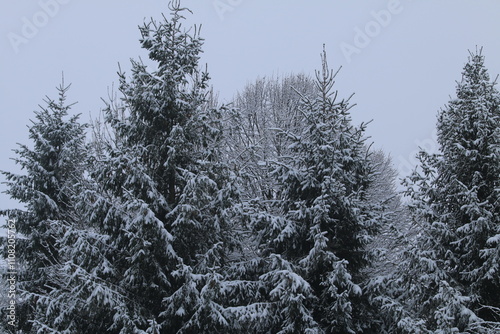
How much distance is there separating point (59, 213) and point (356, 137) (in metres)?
9.72

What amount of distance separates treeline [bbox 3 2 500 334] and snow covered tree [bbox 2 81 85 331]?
3.63m

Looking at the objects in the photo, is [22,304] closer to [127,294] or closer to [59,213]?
[59,213]

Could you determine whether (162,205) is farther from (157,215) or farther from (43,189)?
(43,189)

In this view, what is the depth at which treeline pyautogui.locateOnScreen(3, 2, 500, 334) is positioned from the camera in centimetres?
940

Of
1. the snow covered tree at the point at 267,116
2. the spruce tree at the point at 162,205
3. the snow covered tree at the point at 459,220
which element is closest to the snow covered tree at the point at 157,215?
the spruce tree at the point at 162,205

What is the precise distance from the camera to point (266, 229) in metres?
10.9

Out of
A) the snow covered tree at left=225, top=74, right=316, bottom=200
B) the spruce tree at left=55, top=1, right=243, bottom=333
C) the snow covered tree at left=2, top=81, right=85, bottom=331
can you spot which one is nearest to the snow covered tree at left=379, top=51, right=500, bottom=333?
the spruce tree at left=55, top=1, right=243, bottom=333

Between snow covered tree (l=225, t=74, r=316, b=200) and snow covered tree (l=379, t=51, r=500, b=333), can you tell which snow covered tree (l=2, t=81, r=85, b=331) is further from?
snow covered tree (l=379, t=51, r=500, b=333)

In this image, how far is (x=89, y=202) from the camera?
10234 millimetres

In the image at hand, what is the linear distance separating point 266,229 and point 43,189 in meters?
8.69

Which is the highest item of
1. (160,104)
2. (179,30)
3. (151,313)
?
(179,30)

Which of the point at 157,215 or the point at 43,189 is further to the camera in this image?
the point at 43,189

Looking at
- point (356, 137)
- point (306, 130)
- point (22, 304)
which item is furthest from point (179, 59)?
point (22, 304)

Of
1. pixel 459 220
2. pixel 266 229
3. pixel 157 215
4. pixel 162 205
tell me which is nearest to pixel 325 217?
pixel 266 229
